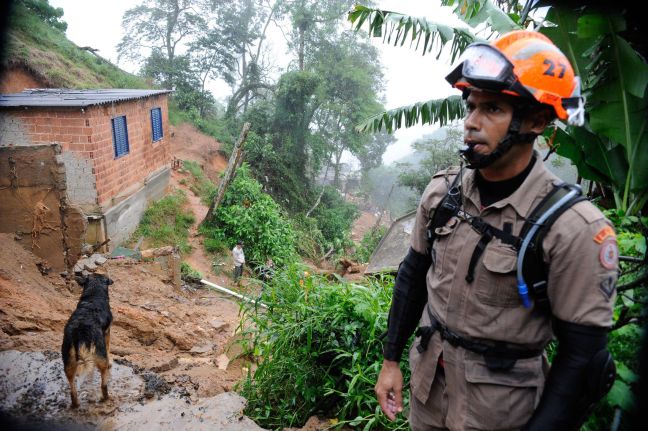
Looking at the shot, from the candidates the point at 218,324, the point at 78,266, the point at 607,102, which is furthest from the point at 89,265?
the point at 607,102

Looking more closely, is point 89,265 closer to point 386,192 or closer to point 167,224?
point 167,224

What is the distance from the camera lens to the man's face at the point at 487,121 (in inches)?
62.1

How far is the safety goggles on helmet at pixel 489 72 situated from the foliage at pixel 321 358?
2040 millimetres

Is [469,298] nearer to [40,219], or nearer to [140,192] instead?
[40,219]

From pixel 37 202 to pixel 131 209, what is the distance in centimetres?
617

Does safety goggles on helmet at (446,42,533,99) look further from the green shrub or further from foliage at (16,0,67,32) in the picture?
foliage at (16,0,67,32)

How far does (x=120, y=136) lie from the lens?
36.9 feet

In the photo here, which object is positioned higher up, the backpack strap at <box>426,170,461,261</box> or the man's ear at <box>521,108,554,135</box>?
the man's ear at <box>521,108,554,135</box>

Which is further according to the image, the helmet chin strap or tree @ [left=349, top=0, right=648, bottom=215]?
tree @ [left=349, top=0, right=648, bottom=215]

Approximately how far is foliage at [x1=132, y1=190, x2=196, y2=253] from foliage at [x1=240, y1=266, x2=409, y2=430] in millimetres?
9631

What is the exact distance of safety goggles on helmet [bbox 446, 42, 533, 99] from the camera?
1513 millimetres

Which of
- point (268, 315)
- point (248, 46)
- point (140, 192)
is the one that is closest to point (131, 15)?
point (248, 46)

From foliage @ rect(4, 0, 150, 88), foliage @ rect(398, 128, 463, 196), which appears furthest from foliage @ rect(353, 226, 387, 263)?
foliage @ rect(4, 0, 150, 88)

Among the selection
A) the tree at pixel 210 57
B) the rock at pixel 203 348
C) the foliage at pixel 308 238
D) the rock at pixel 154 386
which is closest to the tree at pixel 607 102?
the rock at pixel 154 386
